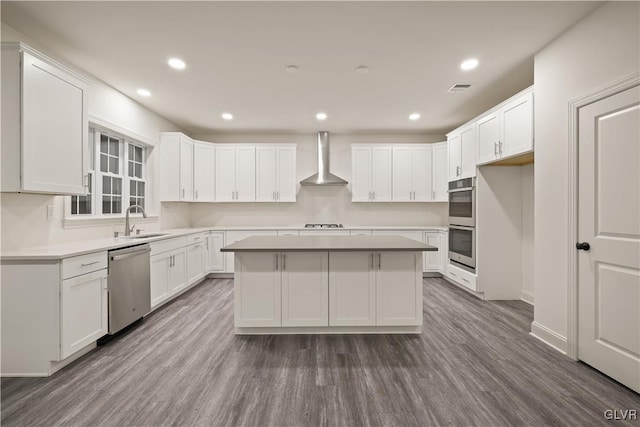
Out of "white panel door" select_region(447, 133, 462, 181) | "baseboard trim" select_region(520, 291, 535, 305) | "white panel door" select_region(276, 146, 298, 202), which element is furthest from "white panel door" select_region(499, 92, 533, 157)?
"white panel door" select_region(276, 146, 298, 202)

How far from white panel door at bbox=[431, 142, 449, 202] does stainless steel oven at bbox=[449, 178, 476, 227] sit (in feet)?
2.09

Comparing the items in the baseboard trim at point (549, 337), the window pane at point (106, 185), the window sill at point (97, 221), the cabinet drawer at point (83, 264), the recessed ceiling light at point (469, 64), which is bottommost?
the baseboard trim at point (549, 337)

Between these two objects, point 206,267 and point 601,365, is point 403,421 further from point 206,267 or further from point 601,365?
point 206,267

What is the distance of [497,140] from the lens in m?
3.50

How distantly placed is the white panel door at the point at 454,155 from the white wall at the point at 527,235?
2.87ft

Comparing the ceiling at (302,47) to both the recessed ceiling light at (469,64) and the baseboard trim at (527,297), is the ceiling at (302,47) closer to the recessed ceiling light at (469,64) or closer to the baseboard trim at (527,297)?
the recessed ceiling light at (469,64)

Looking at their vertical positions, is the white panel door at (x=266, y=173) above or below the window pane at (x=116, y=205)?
above

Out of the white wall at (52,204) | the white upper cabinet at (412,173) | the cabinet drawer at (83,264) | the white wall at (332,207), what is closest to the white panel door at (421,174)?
the white upper cabinet at (412,173)

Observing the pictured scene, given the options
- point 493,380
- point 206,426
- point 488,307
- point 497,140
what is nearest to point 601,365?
point 493,380

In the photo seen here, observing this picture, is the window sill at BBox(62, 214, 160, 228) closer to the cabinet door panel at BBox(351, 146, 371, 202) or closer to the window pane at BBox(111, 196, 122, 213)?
the window pane at BBox(111, 196, 122, 213)

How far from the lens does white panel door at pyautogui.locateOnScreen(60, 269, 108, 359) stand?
2.21 m

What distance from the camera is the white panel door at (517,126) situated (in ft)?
9.70

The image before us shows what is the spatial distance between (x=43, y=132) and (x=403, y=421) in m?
3.49

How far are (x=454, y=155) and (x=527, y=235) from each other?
161 centimetres
